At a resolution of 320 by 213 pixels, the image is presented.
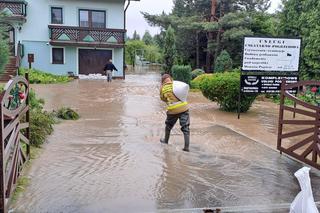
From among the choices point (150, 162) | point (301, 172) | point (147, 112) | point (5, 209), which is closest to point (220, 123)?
point (147, 112)

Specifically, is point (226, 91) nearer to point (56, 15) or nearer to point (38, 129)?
point (38, 129)

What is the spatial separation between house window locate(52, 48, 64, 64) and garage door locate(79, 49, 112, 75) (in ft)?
4.22

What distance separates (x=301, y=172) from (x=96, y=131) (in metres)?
5.82

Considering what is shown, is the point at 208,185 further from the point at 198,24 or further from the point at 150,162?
the point at 198,24

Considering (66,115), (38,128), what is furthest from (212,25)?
(38,128)

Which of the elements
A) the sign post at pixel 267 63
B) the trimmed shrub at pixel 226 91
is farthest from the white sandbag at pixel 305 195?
the trimmed shrub at pixel 226 91

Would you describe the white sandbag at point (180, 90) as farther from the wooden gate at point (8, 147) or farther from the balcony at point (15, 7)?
the balcony at point (15, 7)

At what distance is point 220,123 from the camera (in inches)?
414

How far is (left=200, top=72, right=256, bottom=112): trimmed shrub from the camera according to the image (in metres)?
11.7

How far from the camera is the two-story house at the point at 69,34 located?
84.6 ft

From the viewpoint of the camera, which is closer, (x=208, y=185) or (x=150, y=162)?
(x=208, y=185)

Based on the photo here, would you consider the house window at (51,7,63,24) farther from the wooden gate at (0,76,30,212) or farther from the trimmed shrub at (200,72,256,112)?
the wooden gate at (0,76,30,212)

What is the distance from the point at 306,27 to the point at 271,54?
9.13 m

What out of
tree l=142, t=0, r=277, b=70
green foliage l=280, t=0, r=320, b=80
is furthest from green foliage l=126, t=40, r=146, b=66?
green foliage l=280, t=0, r=320, b=80
